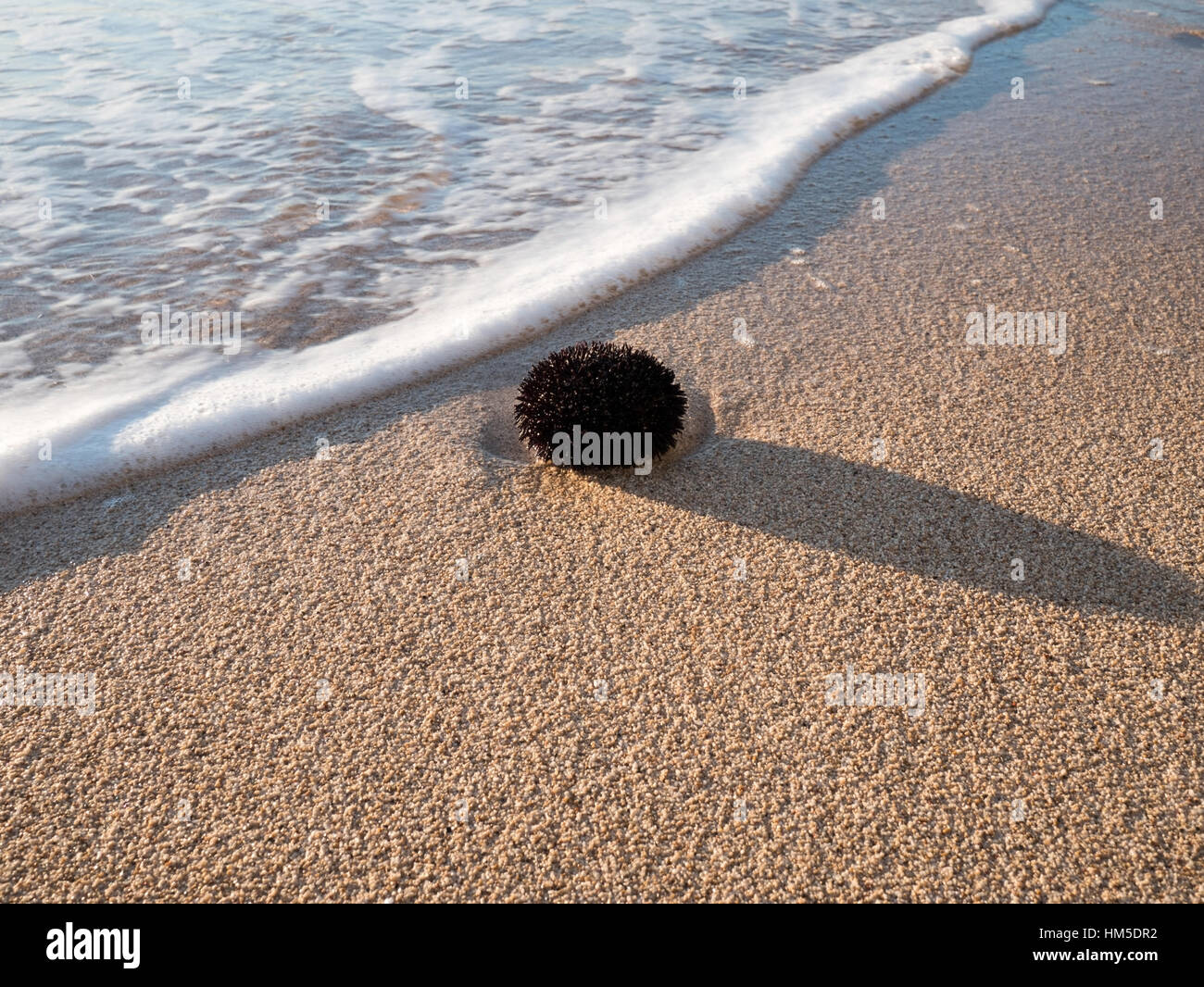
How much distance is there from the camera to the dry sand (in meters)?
2.39

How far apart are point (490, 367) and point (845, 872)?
327 centimetres

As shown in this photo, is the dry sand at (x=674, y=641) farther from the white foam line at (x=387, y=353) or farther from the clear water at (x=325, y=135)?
the clear water at (x=325, y=135)

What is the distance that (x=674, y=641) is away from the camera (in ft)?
9.98

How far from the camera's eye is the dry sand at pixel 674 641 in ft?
7.85

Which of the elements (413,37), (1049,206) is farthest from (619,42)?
(1049,206)

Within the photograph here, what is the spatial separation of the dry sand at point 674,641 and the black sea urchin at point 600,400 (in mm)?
211

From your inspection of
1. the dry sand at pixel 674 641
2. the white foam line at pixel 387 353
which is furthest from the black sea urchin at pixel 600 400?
the white foam line at pixel 387 353

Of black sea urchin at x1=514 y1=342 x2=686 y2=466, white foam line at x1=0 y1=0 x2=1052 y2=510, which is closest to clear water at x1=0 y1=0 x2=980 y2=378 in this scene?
white foam line at x1=0 y1=0 x2=1052 y2=510

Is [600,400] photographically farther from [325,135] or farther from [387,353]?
[325,135]

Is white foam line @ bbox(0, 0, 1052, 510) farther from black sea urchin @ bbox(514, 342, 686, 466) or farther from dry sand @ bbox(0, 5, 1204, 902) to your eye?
black sea urchin @ bbox(514, 342, 686, 466)

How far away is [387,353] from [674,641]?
103 inches

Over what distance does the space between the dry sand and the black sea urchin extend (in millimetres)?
211

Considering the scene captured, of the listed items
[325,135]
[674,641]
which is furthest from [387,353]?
[325,135]

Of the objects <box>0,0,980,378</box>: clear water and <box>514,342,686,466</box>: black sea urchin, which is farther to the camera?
<box>0,0,980,378</box>: clear water
